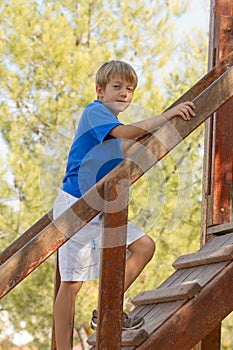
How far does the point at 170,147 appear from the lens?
10.9ft

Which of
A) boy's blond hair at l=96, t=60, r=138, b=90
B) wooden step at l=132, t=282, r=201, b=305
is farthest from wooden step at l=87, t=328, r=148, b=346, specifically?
boy's blond hair at l=96, t=60, r=138, b=90

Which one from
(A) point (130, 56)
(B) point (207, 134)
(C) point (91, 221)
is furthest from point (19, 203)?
(C) point (91, 221)

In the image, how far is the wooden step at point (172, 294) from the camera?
342 centimetres

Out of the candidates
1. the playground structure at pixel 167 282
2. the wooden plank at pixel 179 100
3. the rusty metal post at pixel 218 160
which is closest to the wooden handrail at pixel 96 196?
the playground structure at pixel 167 282

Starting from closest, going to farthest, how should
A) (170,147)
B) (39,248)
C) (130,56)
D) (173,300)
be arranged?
(39,248) < (170,147) < (173,300) < (130,56)

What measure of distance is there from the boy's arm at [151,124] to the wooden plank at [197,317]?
2.29ft

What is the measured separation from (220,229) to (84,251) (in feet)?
3.17

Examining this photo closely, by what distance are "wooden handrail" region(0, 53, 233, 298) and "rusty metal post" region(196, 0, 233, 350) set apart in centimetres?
108

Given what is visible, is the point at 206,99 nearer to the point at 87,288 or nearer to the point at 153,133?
the point at 153,133

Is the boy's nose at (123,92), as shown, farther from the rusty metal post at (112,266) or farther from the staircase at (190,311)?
the staircase at (190,311)

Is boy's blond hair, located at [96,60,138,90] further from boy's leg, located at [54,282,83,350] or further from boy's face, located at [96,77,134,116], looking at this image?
boy's leg, located at [54,282,83,350]

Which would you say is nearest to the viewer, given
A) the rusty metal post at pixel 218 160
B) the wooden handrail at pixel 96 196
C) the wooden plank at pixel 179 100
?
the wooden handrail at pixel 96 196

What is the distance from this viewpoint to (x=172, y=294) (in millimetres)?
3523

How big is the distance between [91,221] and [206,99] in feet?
2.41
